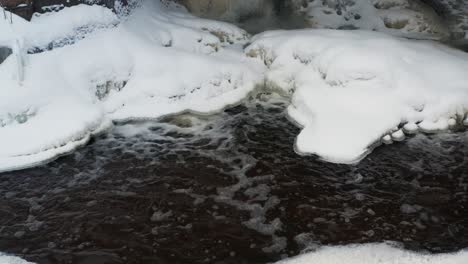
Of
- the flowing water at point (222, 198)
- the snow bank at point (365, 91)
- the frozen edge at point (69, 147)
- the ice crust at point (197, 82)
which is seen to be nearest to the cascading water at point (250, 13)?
the ice crust at point (197, 82)

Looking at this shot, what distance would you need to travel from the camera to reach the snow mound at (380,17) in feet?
35.5

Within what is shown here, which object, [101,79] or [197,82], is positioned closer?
[101,79]

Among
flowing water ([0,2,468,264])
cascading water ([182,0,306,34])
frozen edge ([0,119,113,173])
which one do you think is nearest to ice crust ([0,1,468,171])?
frozen edge ([0,119,113,173])

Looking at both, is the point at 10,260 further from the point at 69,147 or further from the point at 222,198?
the point at 222,198

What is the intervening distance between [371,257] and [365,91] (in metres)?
3.29

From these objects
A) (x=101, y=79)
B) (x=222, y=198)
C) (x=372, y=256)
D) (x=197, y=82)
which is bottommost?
(x=222, y=198)

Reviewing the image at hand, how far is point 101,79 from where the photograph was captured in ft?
25.4

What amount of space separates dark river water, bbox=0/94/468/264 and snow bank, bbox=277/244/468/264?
14 cm

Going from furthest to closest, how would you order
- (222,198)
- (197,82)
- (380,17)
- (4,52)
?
(380,17), (197,82), (4,52), (222,198)

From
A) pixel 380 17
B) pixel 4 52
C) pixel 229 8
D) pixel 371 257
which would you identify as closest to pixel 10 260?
pixel 371 257

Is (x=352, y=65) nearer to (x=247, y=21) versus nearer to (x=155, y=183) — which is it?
(x=155, y=183)

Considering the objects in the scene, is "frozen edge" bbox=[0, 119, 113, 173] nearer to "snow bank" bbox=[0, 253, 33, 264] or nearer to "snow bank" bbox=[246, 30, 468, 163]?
"snow bank" bbox=[0, 253, 33, 264]

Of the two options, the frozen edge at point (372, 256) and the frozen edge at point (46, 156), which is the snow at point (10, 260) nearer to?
the frozen edge at point (46, 156)

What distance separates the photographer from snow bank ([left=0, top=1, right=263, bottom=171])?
686 cm
